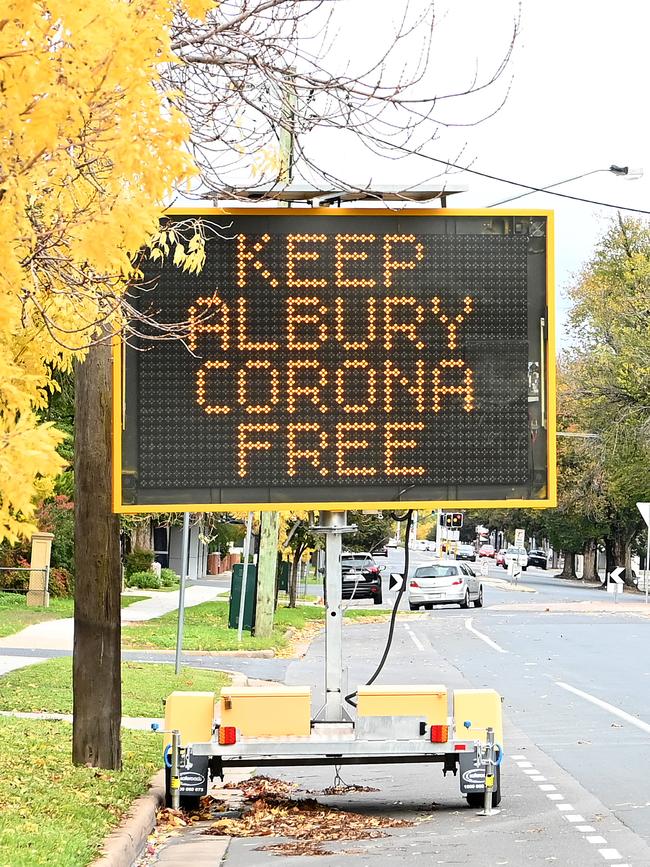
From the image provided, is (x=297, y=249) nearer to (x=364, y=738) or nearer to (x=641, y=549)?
(x=364, y=738)

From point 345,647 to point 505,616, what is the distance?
13009mm

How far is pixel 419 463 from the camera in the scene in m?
9.60

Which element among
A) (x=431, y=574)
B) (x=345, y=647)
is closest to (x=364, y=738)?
(x=345, y=647)

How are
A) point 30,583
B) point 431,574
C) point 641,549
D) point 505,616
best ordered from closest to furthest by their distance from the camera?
1. point 30,583
2. point 505,616
3. point 431,574
4. point 641,549

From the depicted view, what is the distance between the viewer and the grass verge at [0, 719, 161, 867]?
25.0 feet

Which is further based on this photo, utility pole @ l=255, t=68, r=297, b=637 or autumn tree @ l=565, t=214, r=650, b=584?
autumn tree @ l=565, t=214, r=650, b=584

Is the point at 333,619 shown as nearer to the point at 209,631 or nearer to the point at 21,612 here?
the point at 209,631

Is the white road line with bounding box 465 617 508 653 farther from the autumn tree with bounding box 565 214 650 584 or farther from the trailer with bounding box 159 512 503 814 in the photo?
the autumn tree with bounding box 565 214 650 584

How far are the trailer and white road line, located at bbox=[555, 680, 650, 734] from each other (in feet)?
16.8

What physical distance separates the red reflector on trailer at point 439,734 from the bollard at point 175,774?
1733mm

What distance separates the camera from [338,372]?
31.1 feet

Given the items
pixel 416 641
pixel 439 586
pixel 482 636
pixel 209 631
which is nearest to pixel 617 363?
pixel 439 586

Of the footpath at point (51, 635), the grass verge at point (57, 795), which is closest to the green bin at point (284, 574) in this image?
the footpath at point (51, 635)

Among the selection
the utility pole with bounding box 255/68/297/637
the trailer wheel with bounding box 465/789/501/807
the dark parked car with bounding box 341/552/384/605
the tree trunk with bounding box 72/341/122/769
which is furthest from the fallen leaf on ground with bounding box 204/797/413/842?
the dark parked car with bounding box 341/552/384/605
